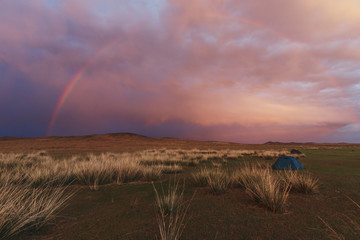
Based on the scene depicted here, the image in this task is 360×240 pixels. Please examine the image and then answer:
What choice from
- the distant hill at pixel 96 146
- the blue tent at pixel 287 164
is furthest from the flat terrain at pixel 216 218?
the distant hill at pixel 96 146

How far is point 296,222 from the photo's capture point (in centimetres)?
354

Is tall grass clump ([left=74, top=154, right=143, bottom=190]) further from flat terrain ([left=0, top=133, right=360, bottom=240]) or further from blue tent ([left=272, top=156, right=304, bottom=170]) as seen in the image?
blue tent ([left=272, top=156, right=304, bottom=170])

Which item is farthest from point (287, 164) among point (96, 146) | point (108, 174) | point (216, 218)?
point (96, 146)

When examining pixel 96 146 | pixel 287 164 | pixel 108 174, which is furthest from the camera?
pixel 96 146

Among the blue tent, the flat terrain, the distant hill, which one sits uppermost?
the blue tent

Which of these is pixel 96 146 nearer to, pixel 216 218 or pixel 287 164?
pixel 287 164

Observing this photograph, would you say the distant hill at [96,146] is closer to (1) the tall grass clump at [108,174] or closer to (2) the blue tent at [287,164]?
→ (1) the tall grass clump at [108,174]

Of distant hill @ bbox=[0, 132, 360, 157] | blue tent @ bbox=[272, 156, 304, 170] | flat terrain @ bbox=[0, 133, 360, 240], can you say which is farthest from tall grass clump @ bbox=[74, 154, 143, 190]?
distant hill @ bbox=[0, 132, 360, 157]

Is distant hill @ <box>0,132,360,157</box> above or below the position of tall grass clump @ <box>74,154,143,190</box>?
below

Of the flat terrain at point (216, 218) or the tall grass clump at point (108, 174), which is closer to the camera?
the flat terrain at point (216, 218)

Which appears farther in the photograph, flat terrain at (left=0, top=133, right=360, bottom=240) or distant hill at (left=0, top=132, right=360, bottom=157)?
distant hill at (left=0, top=132, right=360, bottom=157)

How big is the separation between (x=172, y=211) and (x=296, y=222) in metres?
2.41

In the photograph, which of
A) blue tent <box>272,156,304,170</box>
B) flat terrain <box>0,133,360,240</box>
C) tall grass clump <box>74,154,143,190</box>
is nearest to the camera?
flat terrain <box>0,133,360,240</box>

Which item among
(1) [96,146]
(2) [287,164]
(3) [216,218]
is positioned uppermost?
(2) [287,164]
